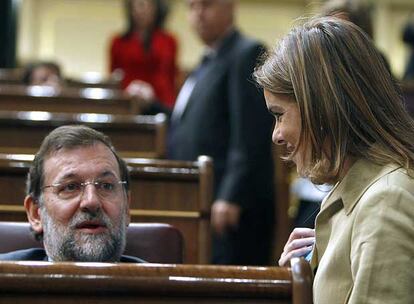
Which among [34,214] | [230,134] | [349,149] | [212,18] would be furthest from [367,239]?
[212,18]

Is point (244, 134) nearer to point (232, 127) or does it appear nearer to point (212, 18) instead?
point (232, 127)

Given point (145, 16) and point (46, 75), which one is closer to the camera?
point (145, 16)

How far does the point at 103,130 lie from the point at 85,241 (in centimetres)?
181

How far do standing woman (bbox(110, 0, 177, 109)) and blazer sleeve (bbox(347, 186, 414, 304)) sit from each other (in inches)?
174

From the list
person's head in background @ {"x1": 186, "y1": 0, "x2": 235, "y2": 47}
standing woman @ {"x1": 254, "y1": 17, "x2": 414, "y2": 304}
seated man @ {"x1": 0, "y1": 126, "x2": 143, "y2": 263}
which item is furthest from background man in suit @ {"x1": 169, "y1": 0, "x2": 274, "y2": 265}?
standing woman @ {"x1": 254, "y1": 17, "x2": 414, "y2": 304}

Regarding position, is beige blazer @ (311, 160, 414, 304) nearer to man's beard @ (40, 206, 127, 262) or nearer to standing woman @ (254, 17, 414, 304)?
standing woman @ (254, 17, 414, 304)

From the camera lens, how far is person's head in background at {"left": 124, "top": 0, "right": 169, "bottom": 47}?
6.09 meters

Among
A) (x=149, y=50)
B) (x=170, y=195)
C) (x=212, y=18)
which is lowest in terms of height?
(x=170, y=195)

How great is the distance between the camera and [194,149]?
4.17 meters

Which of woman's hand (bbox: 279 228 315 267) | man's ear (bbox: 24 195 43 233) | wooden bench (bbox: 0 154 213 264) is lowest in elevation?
wooden bench (bbox: 0 154 213 264)

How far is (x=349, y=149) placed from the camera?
6.01ft

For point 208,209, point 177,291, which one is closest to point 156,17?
point 208,209

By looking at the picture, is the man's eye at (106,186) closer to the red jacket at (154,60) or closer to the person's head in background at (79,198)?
the person's head in background at (79,198)

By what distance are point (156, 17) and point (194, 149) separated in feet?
7.03
